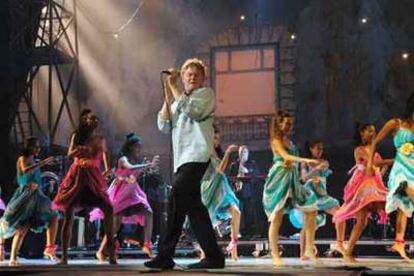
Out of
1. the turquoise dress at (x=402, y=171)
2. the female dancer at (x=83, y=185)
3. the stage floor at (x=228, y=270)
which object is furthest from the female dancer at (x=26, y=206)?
the turquoise dress at (x=402, y=171)

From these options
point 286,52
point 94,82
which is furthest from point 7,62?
point 286,52

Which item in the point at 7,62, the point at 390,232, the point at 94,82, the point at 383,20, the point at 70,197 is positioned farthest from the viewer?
the point at 94,82

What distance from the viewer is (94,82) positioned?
14445 millimetres

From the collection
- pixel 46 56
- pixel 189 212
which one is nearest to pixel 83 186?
pixel 189 212

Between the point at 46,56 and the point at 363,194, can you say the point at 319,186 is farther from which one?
the point at 46,56

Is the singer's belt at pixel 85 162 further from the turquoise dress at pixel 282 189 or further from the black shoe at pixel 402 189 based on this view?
the black shoe at pixel 402 189

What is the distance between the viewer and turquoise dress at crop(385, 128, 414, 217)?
596 centimetres

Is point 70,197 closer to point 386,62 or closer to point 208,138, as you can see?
point 208,138

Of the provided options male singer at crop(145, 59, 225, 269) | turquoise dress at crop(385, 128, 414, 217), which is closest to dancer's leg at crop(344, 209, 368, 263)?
turquoise dress at crop(385, 128, 414, 217)

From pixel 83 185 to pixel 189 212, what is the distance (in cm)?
200

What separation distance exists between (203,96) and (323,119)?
9.15 meters

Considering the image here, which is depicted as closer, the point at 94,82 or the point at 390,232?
the point at 390,232

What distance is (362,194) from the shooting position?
6531mm

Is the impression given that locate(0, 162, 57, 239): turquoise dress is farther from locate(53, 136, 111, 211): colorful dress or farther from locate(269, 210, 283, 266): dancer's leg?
locate(269, 210, 283, 266): dancer's leg
